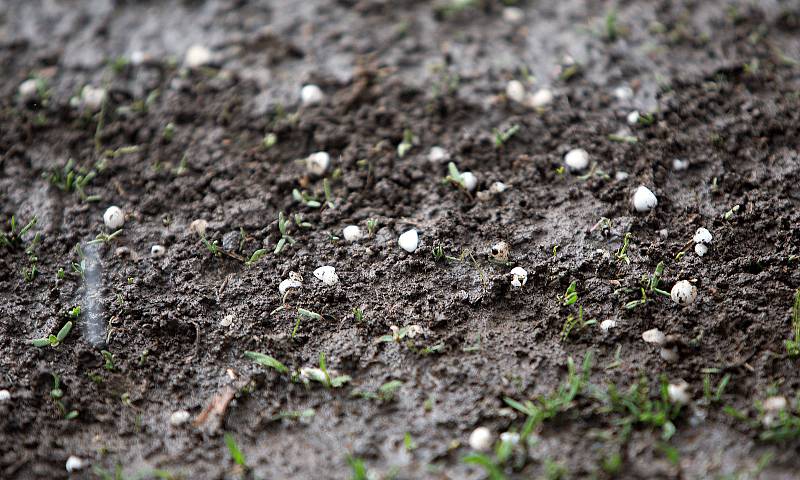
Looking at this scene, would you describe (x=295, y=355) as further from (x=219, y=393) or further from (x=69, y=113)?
(x=69, y=113)

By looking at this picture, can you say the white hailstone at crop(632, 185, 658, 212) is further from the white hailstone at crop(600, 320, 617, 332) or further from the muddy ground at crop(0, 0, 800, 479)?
the white hailstone at crop(600, 320, 617, 332)

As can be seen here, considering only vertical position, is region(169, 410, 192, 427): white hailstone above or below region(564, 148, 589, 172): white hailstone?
below

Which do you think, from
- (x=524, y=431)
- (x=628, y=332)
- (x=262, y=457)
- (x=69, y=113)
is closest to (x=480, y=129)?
(x=628, y=332)

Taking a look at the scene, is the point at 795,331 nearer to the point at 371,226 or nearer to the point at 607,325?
the point at 607,325

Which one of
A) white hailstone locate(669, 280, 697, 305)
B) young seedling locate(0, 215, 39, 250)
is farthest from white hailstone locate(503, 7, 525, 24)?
young seedling locate(0, 215, 39, 250)

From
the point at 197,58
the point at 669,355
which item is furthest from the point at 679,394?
the point at 197,58

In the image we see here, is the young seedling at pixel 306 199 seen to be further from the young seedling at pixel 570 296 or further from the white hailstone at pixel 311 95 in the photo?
the young seedling at pixel 570 296
